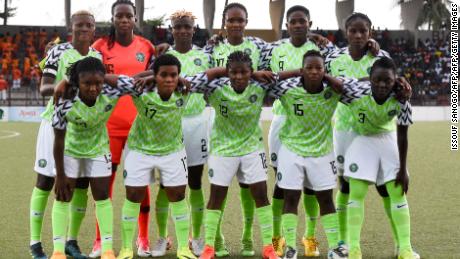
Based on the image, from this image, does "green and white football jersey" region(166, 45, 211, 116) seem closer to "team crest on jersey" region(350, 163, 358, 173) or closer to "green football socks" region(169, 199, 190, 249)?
"green football socks" region(169, 199, 190, 249)

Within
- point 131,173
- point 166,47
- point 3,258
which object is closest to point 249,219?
point 131,173

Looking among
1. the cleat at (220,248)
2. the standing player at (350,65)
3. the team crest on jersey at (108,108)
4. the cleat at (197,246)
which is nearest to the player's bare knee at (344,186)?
the standing player at (350,65)

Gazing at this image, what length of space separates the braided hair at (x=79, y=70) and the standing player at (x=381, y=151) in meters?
2.01

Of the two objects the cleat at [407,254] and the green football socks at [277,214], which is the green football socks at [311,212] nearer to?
the green football socks at [277,214]

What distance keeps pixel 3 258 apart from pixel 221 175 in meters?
1.88

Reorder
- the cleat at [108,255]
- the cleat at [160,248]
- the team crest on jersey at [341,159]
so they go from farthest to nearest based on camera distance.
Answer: the team crest on jersey at [341,159] < the cleat at [160,248] < the cleat at [108,255]

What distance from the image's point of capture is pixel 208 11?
33156mm

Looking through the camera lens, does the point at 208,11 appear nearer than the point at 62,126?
No

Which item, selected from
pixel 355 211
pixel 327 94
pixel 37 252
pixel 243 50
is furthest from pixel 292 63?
pixel 37 252

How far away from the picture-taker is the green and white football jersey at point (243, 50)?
6434 millimetres

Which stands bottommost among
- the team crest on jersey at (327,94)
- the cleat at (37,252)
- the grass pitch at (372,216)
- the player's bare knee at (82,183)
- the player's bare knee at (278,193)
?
the grass pitch at (372,216)

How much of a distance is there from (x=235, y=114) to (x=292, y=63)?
792 millimetres

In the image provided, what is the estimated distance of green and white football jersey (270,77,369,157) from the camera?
588 cm

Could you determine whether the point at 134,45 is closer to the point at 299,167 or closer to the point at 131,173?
the point at 131,173
